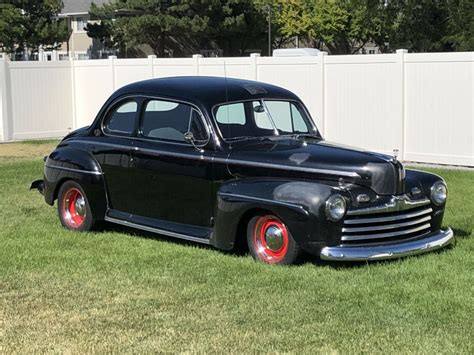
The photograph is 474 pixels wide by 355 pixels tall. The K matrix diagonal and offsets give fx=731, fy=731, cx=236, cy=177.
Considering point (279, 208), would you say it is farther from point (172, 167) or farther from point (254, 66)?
point (254, 66)

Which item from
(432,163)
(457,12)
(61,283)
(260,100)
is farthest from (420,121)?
(457,12)

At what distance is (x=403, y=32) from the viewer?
29.7m

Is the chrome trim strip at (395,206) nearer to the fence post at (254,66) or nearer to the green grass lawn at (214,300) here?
the green grass lawn at (214,300)

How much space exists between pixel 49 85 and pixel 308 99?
8.62m

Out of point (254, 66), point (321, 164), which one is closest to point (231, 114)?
point (321, 164)

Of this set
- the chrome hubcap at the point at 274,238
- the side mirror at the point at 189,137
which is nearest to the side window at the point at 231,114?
the side mirror at the point at 189,137

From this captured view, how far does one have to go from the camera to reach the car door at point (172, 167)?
7.12 meters

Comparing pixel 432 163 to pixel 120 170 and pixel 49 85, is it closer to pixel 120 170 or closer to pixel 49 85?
pixel 120 170

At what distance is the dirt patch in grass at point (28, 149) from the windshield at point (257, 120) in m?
10.6

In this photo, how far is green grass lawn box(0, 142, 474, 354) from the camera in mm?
4797

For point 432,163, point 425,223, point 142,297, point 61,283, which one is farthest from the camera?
point 432,163

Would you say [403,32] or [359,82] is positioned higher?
[403,32]

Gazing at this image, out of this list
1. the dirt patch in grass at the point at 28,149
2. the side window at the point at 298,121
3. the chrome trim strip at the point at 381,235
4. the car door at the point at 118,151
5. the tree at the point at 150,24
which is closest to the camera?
the chrome trim strip at the point at 381,235

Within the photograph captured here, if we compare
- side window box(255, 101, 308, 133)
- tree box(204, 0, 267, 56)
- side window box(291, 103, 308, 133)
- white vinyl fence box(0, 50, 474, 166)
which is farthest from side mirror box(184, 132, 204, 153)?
tree box(204, 0, 267, 56)
